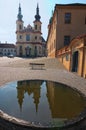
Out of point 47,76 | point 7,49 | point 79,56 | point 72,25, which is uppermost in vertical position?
point 72,25

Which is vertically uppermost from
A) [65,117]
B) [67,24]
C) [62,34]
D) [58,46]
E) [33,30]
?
[33,30]

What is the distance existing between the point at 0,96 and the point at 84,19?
74.2ft

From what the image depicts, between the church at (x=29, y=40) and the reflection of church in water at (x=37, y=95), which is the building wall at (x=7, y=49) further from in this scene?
the reflection of church in water at (x=37, y=95)

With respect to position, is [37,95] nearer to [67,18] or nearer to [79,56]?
[79,56]

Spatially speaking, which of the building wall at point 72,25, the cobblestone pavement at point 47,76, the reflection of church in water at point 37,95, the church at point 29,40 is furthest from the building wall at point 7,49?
the reflection of church in water at point 37,95

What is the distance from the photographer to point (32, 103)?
6.78 metres

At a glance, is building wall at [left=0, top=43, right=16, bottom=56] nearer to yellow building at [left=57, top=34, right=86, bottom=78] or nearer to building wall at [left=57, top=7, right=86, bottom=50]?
building wall at [left=57, top=7, right=86, bottom=50]

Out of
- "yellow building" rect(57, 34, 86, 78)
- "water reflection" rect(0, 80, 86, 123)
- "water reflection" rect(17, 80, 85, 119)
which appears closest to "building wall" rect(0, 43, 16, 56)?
"yellow building" rect(57, 34, 86, 78)

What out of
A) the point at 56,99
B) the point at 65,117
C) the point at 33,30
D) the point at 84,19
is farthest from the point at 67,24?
the point at 33,30

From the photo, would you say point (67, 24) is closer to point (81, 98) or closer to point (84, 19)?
point (84, 19)

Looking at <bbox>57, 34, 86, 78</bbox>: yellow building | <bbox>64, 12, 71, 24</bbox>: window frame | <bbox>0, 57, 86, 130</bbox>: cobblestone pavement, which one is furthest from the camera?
<bbox>64, 12, 71, 24</bbox>: window frame

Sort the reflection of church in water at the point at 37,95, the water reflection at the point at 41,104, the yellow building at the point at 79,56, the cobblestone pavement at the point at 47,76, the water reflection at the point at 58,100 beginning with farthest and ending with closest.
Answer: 1. the yellow building at the point at 79,56
2. the cobblestone pavement at the point at 47,76
3. the reflection of church in water at the point at 37,95
4. the water reflection at the point at 58,100
5. the water reflection at the point at 41,104

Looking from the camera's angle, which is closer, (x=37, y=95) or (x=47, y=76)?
(x=37, y=95)

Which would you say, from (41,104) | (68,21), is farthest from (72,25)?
(41,104)
